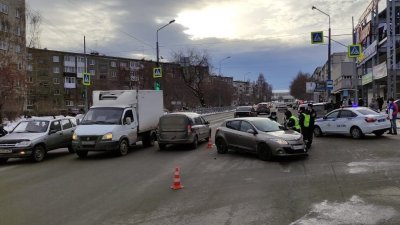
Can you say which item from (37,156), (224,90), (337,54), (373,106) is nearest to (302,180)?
(37,156)

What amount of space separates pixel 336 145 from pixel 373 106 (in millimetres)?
17648

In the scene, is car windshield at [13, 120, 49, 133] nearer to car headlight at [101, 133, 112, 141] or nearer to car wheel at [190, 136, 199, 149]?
car headlight at [101, 133, 112, 141]

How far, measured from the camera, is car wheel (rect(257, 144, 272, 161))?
14.3 m

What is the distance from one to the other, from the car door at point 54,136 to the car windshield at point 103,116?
1.17 metres

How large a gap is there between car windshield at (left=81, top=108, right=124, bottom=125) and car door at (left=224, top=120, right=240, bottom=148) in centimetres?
433

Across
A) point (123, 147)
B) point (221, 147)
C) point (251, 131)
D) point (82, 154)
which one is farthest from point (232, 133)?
point (82, 154)

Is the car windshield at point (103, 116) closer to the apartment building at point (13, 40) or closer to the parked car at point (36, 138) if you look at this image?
the parked car at point (36, 138)

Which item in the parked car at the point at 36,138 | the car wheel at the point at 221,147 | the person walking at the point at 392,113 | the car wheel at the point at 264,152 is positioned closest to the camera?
the car wheel at the point at 264,152

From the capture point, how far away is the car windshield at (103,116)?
17.4 metres

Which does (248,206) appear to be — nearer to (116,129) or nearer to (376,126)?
(116,129)

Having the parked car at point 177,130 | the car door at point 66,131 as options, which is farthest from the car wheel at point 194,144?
the car door at point 66,131

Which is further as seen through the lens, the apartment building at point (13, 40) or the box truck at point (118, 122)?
the apartment building at point (13, 40)

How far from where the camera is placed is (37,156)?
1628 centimetres

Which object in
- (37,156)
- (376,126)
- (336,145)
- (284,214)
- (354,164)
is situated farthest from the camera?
(376,126)
